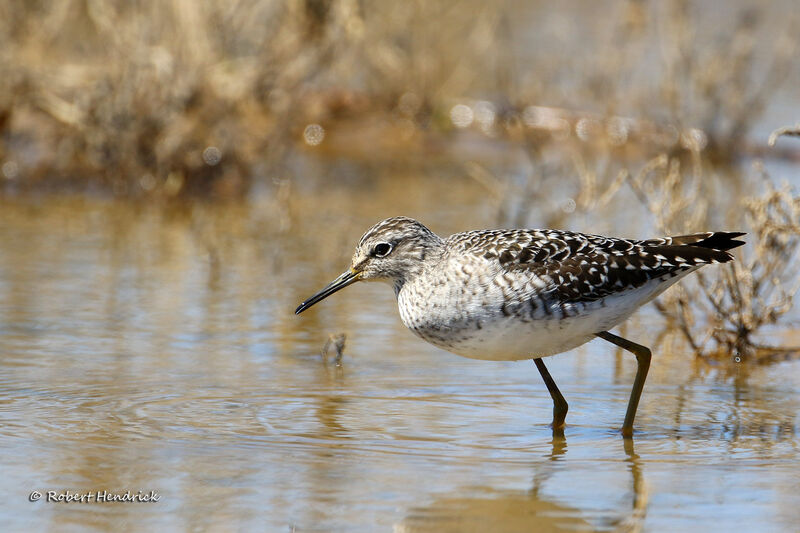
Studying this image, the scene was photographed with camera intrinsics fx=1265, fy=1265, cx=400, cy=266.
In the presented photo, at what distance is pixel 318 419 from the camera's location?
246 inches

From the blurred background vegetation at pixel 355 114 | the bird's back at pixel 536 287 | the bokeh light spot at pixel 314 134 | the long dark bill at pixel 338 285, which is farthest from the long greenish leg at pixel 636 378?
the bokeh light spot at pixel 314 134

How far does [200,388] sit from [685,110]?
844 cm

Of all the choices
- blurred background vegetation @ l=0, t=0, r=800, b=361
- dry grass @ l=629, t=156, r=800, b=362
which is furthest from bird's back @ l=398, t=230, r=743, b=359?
blurred background vegetation @ l=0, t=0, r=800, b=361

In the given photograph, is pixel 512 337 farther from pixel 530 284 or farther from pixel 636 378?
pixel 636 378

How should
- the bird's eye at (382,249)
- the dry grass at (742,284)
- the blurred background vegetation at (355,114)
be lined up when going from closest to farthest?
the bird's eye at (382,249) < the dry grass at (742,284) < the blurred background vegetation at (355,114)

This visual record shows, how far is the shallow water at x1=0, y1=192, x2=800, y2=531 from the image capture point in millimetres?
4996

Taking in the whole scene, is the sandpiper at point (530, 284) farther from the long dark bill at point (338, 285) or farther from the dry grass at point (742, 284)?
the dry grass at point (742, 284)

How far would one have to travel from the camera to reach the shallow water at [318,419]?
4996mm

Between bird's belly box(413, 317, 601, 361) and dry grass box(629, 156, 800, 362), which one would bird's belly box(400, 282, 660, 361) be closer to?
bird's belly box(413, 317, 601, 361)

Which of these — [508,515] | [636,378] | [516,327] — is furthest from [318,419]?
[636,378]

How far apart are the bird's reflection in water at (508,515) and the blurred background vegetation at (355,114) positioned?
4.11 meters

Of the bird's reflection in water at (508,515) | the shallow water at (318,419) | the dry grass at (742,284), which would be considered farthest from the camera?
the dry grass at (742,284)

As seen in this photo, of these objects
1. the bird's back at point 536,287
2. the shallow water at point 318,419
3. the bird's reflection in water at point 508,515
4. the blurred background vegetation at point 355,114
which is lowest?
the bird's reflection in water at point 508,515

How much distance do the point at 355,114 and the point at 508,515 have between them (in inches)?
411
